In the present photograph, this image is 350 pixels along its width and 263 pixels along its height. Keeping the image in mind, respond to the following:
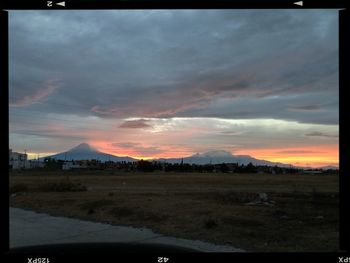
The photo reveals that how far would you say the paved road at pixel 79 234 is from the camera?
7.36 meters

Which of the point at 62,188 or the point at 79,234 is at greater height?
the point at 79,234

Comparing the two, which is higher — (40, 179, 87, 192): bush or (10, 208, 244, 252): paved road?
(10, 208, 244, 252): paved road

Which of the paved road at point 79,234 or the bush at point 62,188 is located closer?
the paved road at point 79,234

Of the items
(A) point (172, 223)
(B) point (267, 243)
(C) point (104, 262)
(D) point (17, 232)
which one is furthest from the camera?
(A) point (172, 223)

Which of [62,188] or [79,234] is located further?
[62,188]

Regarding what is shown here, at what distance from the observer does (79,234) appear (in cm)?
848

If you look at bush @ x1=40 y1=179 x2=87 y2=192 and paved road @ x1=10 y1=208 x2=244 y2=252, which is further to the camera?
bush @ x1=40 y1=179 x2=87 y2=192

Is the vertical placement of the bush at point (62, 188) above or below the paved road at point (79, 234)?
below

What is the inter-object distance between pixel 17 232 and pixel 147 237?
3276 mm

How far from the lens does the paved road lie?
7.36m
